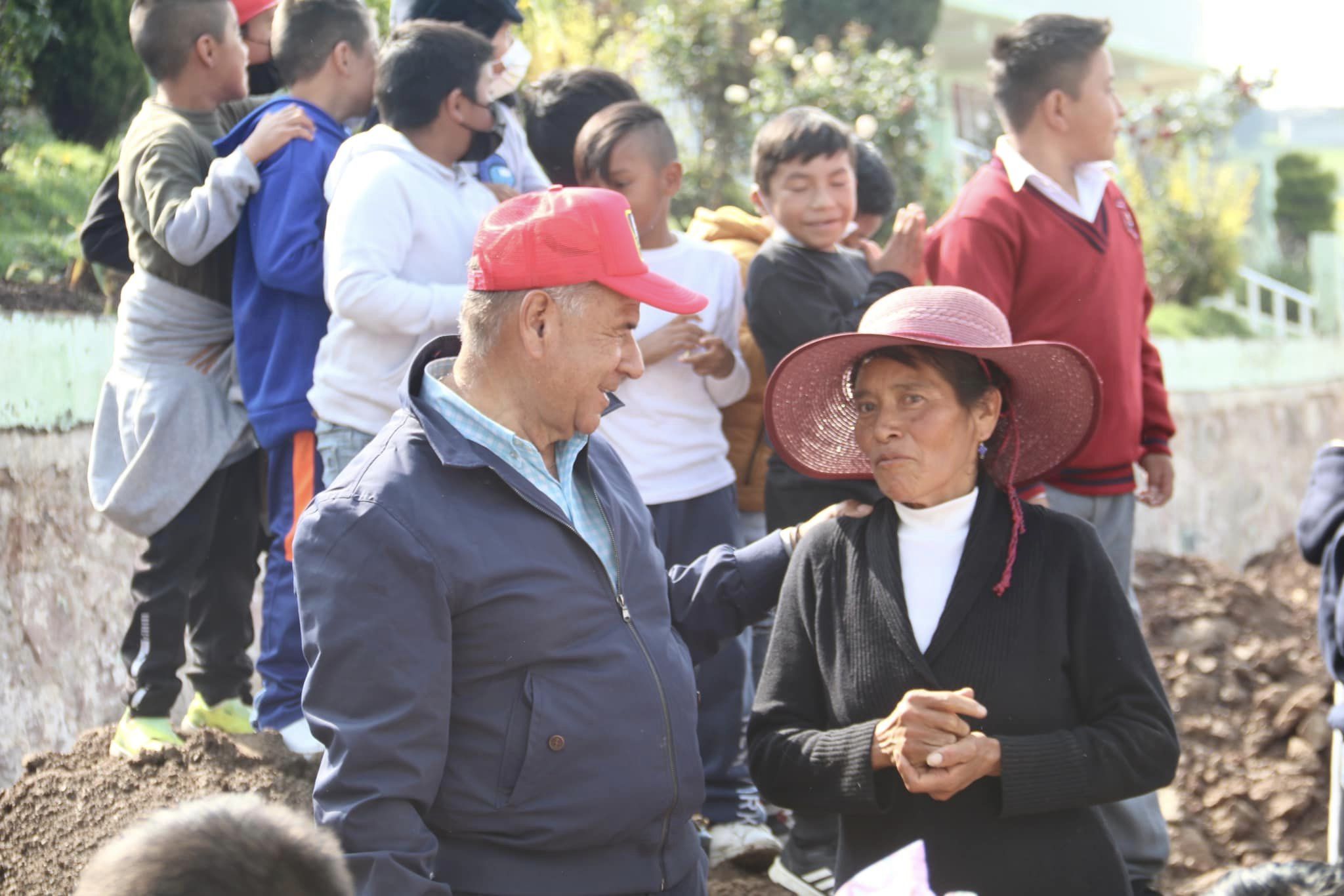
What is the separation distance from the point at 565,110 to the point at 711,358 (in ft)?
3.94

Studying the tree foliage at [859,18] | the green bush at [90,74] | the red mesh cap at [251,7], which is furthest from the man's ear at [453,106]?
the tree foliage at [859,18]

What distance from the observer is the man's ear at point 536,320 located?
2340 mm

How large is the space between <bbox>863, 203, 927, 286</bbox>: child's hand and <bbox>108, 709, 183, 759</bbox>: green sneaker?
237 centimetres

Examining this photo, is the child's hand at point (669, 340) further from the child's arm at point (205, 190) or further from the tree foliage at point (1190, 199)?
the tree foliage at point (1190, 199)

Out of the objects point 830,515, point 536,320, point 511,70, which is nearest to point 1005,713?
point 830,515

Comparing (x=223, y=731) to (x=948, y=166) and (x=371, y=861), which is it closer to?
(x=371, y=861)

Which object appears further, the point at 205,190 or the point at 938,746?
the point at 205,190

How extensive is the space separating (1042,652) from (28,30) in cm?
531

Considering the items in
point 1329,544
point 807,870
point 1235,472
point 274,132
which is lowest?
point 1235,472

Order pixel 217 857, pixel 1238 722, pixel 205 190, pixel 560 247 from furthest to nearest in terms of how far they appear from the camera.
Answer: pixel 1238 722 < pixel 205 190 < pixel 560 247 < pixel 217 857

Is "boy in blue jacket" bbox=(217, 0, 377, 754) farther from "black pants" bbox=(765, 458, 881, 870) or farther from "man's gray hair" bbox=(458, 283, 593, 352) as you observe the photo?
"man's gray hair" bbox=(458, 283, 593, 352)

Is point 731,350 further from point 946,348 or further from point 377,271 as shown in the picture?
point 946,348

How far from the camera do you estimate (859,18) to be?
52.2ft

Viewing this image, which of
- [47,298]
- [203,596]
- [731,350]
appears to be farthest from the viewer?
[47,298]
